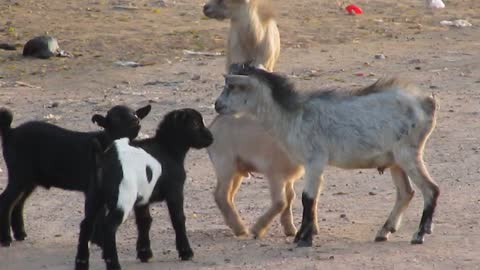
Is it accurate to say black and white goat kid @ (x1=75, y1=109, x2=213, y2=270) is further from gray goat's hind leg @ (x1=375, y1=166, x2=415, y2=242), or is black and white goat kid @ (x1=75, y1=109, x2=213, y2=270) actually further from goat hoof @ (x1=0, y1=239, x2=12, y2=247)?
gray goat's hind leg @ (x1=375, y1=166, x2=415, y2=242)

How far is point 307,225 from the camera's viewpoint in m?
9.63

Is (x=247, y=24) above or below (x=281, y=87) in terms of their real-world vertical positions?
below

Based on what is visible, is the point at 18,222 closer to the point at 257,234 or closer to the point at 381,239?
the point at 257,234

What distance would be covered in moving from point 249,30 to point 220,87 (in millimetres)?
3032

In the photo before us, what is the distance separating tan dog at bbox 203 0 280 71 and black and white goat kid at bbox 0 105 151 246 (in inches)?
113

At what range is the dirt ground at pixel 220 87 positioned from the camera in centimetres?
960

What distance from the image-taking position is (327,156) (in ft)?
31.8

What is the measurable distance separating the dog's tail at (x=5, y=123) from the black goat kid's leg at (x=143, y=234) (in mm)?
1222

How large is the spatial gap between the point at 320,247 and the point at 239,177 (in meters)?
1.06

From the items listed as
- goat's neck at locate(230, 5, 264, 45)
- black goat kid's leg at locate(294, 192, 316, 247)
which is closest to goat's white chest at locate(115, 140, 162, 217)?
black goat kid's leg at locate(294, 192, 316, 247)

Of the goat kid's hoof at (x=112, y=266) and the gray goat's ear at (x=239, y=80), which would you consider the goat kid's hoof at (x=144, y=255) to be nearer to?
the goat kid's hoof at (x=112, y=266)

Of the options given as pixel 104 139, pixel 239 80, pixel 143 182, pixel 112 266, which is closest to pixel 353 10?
pixel 239 80

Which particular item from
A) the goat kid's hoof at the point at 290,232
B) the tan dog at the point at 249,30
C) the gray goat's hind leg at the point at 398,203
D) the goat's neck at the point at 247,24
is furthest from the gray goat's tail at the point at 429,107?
the goat's neck at the point at 247,24

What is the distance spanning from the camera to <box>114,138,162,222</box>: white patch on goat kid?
873 centimetres
